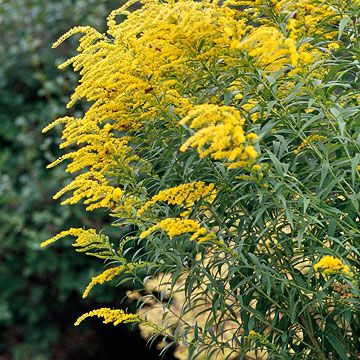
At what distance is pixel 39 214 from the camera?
245 inches

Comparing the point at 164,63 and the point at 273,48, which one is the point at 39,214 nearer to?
the point at 164,63

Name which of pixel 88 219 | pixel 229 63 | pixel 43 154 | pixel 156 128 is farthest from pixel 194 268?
pixel 43 154

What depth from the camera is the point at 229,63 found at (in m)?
3.03

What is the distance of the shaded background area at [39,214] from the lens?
6.36m

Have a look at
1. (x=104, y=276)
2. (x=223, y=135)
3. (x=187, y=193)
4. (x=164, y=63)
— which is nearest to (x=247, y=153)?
(x=223, y=135)

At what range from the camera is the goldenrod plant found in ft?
9.43

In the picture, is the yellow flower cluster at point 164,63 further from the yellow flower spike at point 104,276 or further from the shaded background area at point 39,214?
the shaded background area at point 39,214

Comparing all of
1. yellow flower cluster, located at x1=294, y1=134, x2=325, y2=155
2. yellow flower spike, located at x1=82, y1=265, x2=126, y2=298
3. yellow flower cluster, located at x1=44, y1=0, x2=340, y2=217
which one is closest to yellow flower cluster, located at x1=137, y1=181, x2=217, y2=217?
yellow flower cluster, located at x1=44, y1=0, x2=340, y2=217

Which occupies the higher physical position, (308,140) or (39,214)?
(308,140)

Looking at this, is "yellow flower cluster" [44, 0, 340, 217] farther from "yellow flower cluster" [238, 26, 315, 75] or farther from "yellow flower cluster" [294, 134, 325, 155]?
"yellow flower cluster" [294, 134, 325, 155]

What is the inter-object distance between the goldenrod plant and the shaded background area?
2929 millimetres

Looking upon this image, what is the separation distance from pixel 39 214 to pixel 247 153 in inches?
151

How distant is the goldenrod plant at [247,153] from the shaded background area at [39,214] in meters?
2.93

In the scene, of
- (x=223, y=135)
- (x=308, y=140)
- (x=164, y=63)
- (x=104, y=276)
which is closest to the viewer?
(x=223, y=135)
